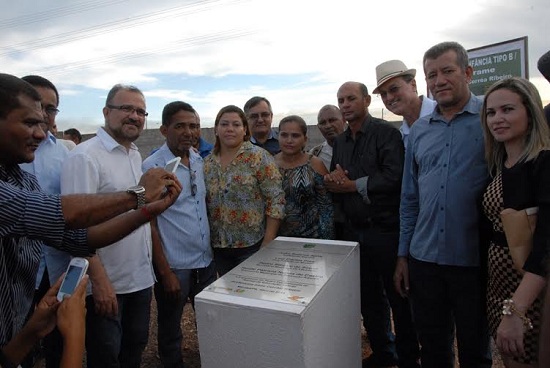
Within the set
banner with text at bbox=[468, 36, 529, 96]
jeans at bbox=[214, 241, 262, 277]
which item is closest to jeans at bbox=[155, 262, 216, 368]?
jeans at bbox=[214, 241, 262, 277]

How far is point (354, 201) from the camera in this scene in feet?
9.87

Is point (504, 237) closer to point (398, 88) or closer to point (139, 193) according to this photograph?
point (398, 88)

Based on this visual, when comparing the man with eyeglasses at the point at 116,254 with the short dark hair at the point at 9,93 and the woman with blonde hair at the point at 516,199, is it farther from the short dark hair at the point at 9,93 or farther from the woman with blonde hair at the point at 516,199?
the woman with blonde hair at the point at 516,199

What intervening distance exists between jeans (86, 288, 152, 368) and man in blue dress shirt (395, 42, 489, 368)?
1945 mm

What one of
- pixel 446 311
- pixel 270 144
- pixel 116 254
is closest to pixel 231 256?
pixel 116 254

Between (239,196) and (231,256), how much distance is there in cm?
51

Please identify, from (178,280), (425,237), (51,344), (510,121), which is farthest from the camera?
(178,280)

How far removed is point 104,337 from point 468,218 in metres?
2.44

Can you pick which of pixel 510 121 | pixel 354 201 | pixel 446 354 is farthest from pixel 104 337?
pixel 510 121

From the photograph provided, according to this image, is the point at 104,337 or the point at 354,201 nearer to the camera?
the point at 104,337

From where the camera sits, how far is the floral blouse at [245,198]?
9.71 ft

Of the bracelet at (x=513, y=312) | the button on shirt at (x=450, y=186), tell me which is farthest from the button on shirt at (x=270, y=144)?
the bracelet at (x=513, y=312)

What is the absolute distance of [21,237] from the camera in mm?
1568

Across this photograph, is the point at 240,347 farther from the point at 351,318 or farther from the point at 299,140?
the point at 299,140
